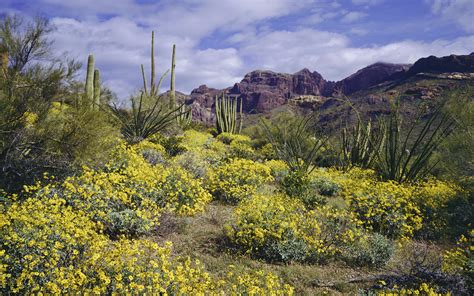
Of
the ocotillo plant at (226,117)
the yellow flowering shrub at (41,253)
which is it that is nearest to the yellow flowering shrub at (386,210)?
the yellow flowering shrub at (41,253)

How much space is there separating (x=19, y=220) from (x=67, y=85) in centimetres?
455

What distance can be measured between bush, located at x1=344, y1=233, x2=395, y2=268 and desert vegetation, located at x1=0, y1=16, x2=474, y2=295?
18 millimetres

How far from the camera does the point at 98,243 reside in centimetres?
361

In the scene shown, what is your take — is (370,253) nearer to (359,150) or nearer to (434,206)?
(434,206)

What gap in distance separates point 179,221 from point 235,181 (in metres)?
2.25

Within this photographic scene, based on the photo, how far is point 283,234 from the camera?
525 cm

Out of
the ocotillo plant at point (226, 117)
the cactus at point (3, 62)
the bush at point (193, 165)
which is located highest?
the cactus at point (3, 62)

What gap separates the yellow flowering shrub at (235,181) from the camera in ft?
24.0

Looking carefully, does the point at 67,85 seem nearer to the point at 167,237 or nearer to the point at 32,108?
the point at 32,108

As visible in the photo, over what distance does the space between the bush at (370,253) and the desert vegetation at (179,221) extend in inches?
0.7

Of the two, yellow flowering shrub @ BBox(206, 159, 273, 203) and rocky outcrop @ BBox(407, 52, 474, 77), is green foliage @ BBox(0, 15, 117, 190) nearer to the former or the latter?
yellow flowering shrub @ BBox(206, 159, 273, 203)

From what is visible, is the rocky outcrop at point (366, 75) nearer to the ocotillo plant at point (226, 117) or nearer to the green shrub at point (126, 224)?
the ocotillo plant at point (226, 117)

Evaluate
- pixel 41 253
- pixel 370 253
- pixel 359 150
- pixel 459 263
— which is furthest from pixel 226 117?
pixel 41 253

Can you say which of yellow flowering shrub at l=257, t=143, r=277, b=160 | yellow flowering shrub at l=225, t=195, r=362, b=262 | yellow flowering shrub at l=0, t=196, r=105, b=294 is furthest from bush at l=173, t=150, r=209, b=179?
yellow flowering shrub at l=257, t=143, r=277, b=160
